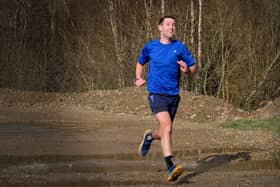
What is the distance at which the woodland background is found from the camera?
23625 mm

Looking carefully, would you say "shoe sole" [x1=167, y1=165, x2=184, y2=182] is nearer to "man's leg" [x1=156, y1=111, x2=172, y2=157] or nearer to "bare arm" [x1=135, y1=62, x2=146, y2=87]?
"man's leg" [x1=156, y1=111, x2=172, y2=157]

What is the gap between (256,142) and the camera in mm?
13555

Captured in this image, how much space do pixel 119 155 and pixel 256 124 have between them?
6.47 metres

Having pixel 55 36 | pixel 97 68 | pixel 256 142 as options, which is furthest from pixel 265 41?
pixel 55 36

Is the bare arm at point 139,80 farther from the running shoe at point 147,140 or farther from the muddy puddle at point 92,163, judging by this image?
the muddy puddle at point 92,163

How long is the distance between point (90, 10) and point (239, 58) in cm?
844

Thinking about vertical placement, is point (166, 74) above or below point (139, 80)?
above

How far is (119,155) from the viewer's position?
448 inches

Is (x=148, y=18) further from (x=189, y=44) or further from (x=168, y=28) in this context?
(x=168, y=28)

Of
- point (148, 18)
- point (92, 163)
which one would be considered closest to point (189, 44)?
point (148, 18)

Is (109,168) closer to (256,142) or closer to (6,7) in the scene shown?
(256,142)

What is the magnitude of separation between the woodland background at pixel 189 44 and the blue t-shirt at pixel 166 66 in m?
14.1

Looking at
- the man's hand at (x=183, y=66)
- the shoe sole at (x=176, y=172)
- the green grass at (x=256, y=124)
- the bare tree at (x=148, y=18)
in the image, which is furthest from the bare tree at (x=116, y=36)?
the shoe sole at (x=176, y=172)

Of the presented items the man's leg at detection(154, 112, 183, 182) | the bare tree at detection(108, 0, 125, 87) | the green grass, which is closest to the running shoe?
the man's leg at detection(154, 112, 183, 182)
